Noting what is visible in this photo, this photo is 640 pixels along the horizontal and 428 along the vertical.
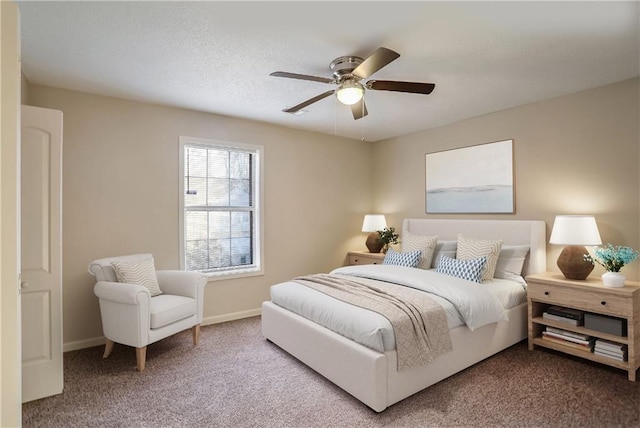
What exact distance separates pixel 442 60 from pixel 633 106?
73.5 inches

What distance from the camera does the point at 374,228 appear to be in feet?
16.2

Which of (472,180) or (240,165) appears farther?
(240,165)

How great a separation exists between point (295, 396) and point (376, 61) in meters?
2.33

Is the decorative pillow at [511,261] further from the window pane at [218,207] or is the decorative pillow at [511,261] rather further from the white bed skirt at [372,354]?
the window pane at [218,207]

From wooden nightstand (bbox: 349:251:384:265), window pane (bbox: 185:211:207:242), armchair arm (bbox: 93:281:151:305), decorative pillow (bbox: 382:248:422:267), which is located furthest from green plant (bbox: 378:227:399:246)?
armchair arm (bbox: 93:281:151:305)

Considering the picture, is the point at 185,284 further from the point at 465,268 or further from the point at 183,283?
the point at 465,268

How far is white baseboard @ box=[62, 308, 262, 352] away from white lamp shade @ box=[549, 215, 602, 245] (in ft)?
11.3

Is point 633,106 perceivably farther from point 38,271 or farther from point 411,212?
point 38,271

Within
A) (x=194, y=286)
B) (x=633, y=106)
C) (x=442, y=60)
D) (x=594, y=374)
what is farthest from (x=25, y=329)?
(x=633, y=106)

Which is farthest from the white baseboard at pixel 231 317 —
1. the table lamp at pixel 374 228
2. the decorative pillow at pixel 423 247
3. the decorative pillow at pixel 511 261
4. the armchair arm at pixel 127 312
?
the decorative pillow at pixel 511 261

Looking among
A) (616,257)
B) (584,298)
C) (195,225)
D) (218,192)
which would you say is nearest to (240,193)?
(218,192)

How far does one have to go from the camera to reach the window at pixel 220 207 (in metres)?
3.95

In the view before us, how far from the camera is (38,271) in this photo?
2367mm

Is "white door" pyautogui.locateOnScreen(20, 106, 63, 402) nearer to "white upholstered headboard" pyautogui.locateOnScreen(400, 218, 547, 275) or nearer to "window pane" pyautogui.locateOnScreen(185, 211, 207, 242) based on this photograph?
"window pane" pyautogui.locateOnScreen(185, 211, 207, 242)
